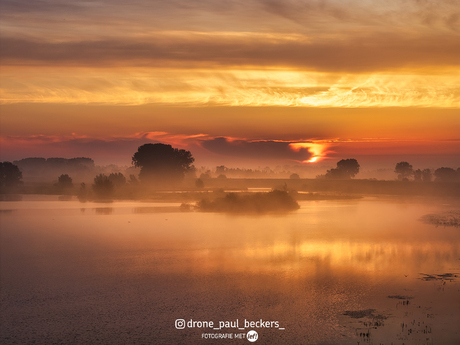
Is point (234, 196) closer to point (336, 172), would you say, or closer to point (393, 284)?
point (393, 284)

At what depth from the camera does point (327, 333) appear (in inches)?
547

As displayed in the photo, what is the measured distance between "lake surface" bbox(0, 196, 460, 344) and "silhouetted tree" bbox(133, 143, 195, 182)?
239 feet

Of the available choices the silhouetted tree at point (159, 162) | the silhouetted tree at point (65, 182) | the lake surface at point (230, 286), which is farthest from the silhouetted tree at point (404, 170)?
the lake surface at point (230, 286)

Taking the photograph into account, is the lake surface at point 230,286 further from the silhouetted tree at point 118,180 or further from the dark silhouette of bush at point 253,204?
the silhouetted tree at point 118,180

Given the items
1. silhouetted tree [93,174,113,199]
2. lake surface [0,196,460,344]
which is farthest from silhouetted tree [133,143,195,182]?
lake surface [0,196,460,344]

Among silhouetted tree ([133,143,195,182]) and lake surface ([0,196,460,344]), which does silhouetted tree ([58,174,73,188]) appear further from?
lake surface ([0,196,460,344])

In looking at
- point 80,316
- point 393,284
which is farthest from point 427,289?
point 80,316

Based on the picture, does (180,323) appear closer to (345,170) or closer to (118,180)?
(118,180)

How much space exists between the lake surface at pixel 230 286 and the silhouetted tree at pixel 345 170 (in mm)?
141003

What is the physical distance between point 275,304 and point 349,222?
2971 cm

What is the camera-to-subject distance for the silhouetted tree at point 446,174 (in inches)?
6516

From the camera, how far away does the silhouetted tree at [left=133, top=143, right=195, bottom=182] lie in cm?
10881

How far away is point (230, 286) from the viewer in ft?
62.8

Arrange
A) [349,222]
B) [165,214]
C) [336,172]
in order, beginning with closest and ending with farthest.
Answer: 1. [349,222]
2. [165,214]
3. [336,172]
